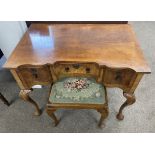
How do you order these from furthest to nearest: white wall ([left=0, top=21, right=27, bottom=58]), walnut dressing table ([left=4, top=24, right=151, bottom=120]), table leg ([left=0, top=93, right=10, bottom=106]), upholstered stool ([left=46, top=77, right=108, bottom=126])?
table leg ([left=0, top=93, right=10, bottom=106]) → white wall ([left=0, top=21, right=27, bottom=58]) → upholstered stool ([left=46, top=77, right=108, bottom=126]) → walnut dressing table ([left=4, top=24, right=151, bottom=120])

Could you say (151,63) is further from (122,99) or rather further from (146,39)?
(122,99)

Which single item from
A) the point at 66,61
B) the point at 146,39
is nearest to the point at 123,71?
the point at 66,61

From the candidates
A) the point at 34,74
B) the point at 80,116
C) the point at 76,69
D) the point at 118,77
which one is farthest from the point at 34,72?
the point at 80,116

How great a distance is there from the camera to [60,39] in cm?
98

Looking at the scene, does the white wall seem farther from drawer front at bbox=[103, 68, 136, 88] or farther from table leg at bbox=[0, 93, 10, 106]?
drawer front at bbox=[103, 68, 136, 88]

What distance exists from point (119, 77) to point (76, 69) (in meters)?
0.28

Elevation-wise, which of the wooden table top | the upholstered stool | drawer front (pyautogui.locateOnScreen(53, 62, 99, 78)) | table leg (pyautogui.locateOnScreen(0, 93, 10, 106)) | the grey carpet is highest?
the wooden table top

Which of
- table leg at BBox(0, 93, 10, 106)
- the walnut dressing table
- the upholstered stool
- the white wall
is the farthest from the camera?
table leg at BBox(0, 93, 10, 106)

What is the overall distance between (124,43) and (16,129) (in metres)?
1.17

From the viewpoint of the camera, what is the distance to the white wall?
1.20 metres

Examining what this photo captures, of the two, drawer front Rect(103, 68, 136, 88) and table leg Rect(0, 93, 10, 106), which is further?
table leg Rect(0, 93, 10, 106)

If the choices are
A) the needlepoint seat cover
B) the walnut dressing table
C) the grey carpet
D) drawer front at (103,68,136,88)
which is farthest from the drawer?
the grey carpet

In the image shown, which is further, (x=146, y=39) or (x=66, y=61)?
(x=146, y=39)
